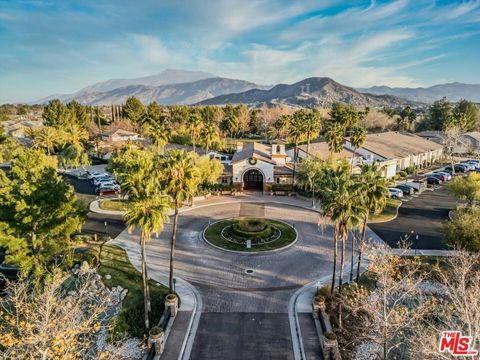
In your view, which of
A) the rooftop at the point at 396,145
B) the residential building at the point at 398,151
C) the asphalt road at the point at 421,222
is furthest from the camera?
the rooftop at the point at 396,145

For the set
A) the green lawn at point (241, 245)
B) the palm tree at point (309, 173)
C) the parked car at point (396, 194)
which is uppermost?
the palm tree at point (309, 173)

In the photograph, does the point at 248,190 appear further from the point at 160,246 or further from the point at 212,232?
the point at 160,246

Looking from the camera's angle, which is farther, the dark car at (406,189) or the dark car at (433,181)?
the dark car at (433,181)

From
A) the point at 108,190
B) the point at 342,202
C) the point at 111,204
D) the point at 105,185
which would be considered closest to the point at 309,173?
the point at 342,202

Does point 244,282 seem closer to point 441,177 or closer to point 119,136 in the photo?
point 441,177

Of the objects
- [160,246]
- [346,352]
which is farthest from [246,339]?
[160,246]

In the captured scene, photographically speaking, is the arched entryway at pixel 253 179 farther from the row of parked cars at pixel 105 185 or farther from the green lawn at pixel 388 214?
the row of parked cars at pixel 105 185

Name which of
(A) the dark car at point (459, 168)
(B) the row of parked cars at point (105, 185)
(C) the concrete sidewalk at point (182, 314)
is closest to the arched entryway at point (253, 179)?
(B) the row of parked cars at point (105, 185)
